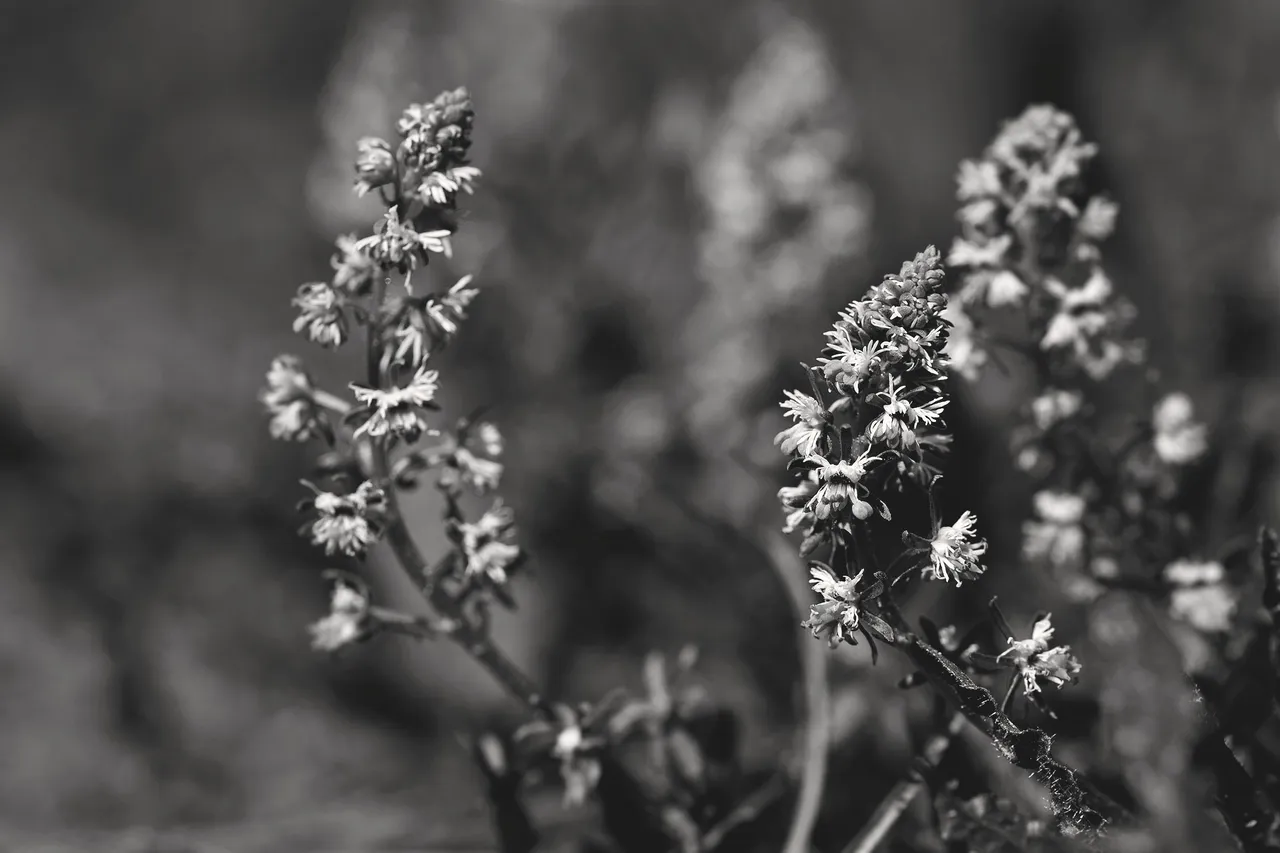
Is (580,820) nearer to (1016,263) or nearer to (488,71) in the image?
(1016,263)

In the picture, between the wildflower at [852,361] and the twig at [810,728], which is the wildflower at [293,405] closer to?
the wildflower at [852,361]

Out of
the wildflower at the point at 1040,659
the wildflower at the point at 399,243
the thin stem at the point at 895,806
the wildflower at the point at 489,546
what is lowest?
the thin stem at the point at 895,806

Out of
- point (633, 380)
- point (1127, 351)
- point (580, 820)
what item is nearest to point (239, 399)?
point (633, 380)

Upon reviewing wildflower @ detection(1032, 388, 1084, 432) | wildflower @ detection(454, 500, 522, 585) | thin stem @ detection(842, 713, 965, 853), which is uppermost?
wildflower @ detection(1032, 388, 1084, 432)

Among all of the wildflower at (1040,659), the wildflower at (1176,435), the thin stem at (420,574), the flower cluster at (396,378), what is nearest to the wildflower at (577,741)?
the thin stem at (420,574)

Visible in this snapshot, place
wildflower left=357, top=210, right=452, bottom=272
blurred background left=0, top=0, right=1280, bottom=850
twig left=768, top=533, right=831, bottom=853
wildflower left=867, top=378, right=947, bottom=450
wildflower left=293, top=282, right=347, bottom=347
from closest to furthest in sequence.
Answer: wildflower left=867, top=378, right=947, bottom=450 < wildflower left=357, top=210, right=452, bottom=272 < wildflower left=293, top=282, right=347, bottom=347 < twig left=768, top=533, right=831, bottom=853 < blurred background left=0, top=0, right=1280, bottom=850

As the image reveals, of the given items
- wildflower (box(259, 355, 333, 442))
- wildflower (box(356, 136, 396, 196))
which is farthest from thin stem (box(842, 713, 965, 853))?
wildflower (box(356, 136, 396, 196))

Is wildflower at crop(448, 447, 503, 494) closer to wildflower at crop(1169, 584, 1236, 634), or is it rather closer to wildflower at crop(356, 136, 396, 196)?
wildflower at crop(356, 136, 396, 196)

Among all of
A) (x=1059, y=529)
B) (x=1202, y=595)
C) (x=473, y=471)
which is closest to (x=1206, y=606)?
(x=1202, y=595)
